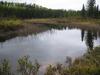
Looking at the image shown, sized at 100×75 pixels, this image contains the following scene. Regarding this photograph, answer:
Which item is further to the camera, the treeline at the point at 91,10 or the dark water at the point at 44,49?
the treeline at the point at 91,10

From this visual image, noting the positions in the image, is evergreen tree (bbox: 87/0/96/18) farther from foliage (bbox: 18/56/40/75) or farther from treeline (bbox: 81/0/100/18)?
foliage (bbox: 18/56/40/75)

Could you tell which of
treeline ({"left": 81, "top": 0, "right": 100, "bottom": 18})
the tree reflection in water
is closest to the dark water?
the tree reflection in water

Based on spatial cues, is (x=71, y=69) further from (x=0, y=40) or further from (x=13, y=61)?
(x=0, y=40)

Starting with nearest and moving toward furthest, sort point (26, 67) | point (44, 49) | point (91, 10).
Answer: point (26, 67), point (44, 49), point (91, 10)

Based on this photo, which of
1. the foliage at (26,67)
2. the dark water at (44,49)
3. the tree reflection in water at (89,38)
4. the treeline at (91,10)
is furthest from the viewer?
the treeline at (91,10)

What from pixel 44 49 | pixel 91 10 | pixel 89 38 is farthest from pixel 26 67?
pixel 91 10

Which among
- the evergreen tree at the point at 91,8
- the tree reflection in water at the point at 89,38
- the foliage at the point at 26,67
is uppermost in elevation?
the evergreen tree at the point at 91,8

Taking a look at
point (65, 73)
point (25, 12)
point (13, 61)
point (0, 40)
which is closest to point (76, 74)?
point (65, 73)

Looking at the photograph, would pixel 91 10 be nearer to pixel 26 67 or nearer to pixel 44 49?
pixel 44 49

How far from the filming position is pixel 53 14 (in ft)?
513

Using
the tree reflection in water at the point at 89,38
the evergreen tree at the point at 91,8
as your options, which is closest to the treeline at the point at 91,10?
the evergreen tree at the point at 91,8

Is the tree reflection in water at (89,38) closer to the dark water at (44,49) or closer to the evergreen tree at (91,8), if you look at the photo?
the dark water at (44,49)

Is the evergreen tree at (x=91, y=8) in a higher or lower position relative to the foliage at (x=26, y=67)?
higher

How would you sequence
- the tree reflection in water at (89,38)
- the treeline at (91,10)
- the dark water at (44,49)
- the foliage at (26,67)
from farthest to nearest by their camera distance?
the treeline at (91,10)
the tree reflection in water at (89,38)
the dark water at (44,49)
the foliage at (26,67)
